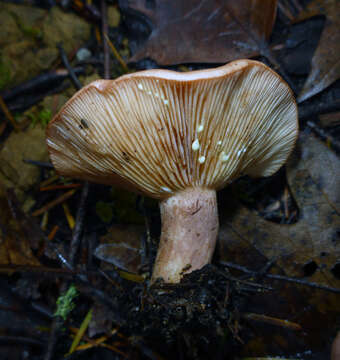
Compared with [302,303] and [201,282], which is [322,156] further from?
[201,282]

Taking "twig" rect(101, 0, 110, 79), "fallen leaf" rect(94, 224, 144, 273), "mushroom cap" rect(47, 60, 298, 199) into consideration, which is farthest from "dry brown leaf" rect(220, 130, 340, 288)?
"twig" rect(101, 0, 110, 79)

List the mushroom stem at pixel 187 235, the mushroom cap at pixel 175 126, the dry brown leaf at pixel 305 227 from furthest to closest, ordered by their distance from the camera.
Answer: the dry brown leaf at pixel 305 227
the mushroom stem at pixel 187 235
the mushroom cap at pixel 175 126

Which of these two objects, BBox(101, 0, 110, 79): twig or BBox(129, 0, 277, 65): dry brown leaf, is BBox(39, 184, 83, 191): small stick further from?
BBox(129, 0, 277, 65): dry brown leaf

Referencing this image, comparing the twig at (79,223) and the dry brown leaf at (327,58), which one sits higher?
the dry brown leaf at (327,58)

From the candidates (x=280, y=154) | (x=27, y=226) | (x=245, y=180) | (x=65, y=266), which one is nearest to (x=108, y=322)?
(x=65, y=266)

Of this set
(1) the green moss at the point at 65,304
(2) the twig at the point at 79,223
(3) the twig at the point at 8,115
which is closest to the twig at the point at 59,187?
(2) the twig at the point at 79,223

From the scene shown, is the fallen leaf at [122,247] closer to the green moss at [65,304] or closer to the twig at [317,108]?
the green moss at [65,304]

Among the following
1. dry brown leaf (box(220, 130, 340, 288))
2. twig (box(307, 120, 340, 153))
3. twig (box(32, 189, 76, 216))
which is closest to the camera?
dry brown leaf (box(220, 130, 340, 288))
